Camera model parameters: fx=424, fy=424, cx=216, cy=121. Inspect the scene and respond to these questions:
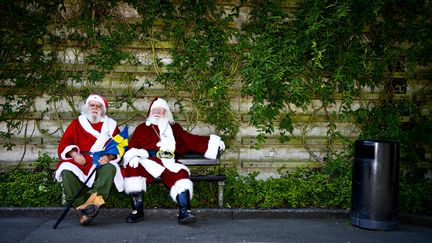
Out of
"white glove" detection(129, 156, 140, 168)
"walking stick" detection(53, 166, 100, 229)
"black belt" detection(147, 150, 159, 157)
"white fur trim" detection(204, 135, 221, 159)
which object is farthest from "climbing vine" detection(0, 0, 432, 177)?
"walking stick" detection(53, 166, 100, 229)

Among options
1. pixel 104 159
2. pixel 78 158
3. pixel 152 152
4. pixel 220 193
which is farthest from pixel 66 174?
pixel 220 193

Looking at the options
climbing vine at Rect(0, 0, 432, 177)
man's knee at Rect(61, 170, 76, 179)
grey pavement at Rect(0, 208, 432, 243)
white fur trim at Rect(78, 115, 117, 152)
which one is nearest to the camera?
grey pavement at Rect(0, 208, 432, 243)

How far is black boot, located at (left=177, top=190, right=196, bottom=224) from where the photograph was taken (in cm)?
529

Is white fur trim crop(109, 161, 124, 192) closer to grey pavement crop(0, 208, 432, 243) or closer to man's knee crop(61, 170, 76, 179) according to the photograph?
grey pavement crop(0, 208, 432, 243)

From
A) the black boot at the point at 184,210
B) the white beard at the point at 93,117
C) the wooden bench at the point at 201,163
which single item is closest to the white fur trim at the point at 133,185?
the black boot at the point at 184,210

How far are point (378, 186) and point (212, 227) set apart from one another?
6.97ft

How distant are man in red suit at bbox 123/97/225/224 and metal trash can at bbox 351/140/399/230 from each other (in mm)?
1951

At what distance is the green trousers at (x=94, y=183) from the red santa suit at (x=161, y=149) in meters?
0.24

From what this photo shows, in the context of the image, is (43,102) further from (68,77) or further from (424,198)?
(424,198)

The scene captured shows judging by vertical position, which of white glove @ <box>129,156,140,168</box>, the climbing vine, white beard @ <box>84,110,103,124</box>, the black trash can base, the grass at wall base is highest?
the climbing vine

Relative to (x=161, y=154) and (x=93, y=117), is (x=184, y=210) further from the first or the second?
(x=93, y=117)

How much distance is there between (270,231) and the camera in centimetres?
517

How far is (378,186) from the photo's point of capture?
5.25 meters

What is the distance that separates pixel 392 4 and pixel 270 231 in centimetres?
405
